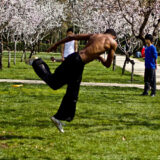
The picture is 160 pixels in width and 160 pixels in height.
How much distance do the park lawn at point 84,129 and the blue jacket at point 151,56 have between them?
100cm

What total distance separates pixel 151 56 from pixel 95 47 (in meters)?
6.69

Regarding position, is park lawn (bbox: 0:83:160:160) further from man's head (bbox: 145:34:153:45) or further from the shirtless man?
man's head (bbox: 145:34:153:45)

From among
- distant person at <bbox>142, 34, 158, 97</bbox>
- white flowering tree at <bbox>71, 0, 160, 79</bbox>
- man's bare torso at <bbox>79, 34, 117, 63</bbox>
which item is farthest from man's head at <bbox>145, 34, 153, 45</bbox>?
man's bare torso at <bbox>79, 34, 117, 63</bbox>

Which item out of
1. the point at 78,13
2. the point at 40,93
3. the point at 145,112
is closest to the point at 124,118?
the point at 145,112

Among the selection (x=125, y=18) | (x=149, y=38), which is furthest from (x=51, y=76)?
(x=125, y=18)

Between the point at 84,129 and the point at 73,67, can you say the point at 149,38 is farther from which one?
the point at 73,67

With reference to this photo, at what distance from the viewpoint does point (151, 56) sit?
13.5m

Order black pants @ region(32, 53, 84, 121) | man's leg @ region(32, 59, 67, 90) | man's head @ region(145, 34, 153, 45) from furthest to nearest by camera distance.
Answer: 1. man's head @ region(145, 34, 153, 45)
2. man's leg @ region(32, 59, 67, 90)
3. black pants @ region(32, 53, 84, 121)

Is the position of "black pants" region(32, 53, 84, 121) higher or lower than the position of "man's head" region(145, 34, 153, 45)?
lower

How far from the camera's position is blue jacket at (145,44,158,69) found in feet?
43.9

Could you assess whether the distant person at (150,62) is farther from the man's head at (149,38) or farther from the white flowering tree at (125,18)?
the white flowering tree at (125,18)

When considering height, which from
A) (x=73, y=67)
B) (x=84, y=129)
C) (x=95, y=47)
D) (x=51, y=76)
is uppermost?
(x=95, y=47)

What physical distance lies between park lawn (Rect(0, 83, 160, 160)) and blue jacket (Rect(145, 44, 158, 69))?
998mm

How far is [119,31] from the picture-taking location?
38.1 m
